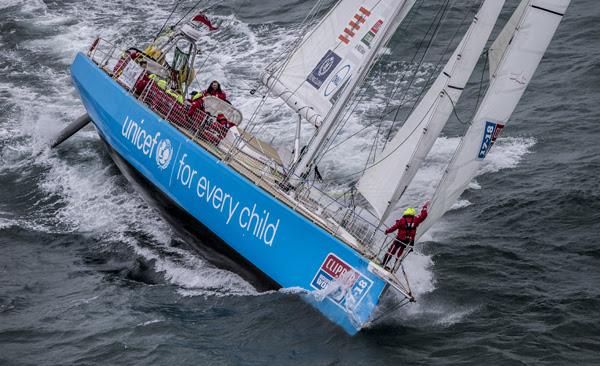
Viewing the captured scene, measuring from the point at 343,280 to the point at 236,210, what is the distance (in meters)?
2.45

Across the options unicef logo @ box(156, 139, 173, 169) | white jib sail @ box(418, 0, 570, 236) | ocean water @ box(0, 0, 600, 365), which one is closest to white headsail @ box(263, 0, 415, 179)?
unicef logo @ box(156, 139, 173, 169)

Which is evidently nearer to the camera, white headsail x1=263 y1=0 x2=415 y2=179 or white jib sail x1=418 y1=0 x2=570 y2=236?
white jib sail x1=418 y1=0 x2=570 y2=236

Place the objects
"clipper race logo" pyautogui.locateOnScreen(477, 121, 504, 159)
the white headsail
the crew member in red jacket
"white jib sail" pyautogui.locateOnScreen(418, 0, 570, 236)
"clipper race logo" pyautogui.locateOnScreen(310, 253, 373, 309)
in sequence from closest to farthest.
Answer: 1. "white jib sail" pyautogui.locateOnScreen(418, 0, 570, 236)
2. "clipper race logo" pyautogui.locateOnScreen(477, 121, 504, 159)
3. "clipper race logo" pyautogui.locateOnScreen(310, 253, 373, 309)
4. the crew member in red jacket
5. the white headsail

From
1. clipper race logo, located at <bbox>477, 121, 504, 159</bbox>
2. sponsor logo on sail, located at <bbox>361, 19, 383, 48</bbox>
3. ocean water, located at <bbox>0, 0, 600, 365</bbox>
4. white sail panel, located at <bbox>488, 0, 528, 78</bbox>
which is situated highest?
white sail panel, located at <bbox>488, 0, 528, 78</bbox>

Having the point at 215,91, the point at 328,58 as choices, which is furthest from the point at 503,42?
the point at 215,91

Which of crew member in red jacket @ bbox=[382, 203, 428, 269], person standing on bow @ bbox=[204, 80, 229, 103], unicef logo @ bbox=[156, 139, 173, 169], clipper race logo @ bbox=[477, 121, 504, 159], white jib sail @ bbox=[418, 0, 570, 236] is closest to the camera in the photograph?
white jib sail @ bbox=[418, 0, 570, 236]

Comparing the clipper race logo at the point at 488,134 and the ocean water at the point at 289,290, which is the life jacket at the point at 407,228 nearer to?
the ocean water at the point at 289,290

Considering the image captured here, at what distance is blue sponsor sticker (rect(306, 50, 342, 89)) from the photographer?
15812mm

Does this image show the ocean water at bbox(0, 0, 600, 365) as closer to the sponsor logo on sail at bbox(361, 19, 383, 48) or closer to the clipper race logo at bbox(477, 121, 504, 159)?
the clipper race logo at bbox(477, 121, 504, 159)

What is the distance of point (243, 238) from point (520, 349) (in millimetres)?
4765

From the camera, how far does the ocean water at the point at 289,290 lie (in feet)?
43.8

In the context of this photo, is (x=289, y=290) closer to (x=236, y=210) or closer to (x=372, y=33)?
(x=236, y=210)

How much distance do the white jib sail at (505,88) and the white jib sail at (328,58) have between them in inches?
102

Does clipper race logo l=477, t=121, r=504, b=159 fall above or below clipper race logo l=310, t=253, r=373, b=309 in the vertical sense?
above
